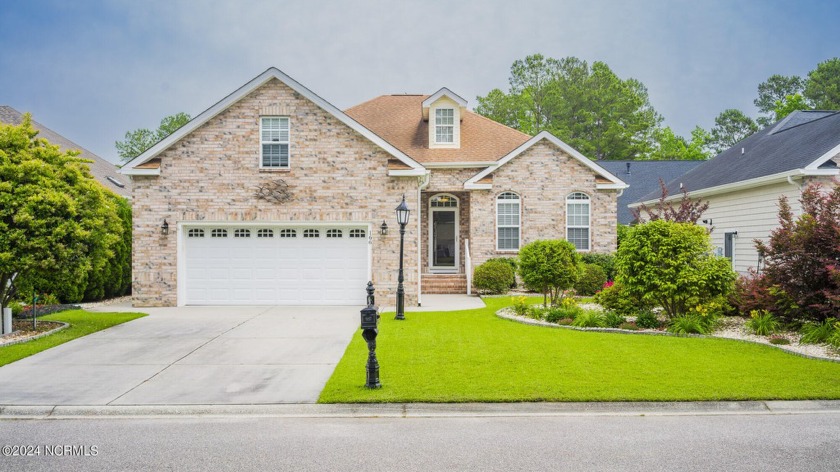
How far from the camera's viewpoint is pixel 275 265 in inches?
648

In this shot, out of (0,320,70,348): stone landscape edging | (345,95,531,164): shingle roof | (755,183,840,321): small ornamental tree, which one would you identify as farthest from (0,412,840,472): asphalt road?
(345,95,531,164): shingle roof

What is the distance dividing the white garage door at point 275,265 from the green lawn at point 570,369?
5.21m

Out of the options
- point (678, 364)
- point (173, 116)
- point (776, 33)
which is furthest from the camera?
point (776, 33)

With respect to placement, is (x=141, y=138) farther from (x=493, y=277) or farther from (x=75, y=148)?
(x=493, y=277)

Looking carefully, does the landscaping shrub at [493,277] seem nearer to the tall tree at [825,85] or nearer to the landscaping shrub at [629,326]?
the landscaping shrub at [629,326]

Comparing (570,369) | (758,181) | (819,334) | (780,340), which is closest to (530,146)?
(758,181)

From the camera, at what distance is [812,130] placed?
18375 mm

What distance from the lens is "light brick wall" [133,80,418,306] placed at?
16094mm

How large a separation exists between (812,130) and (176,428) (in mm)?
19976

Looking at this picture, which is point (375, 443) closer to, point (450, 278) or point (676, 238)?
point (676, 238)

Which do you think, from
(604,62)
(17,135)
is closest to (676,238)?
(17,135)

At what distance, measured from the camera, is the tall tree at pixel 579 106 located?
4519 cm

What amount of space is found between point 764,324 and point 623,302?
2599mm

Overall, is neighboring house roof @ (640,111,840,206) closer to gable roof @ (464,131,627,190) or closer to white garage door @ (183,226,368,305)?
gable roof @ (464,131,627,190)
